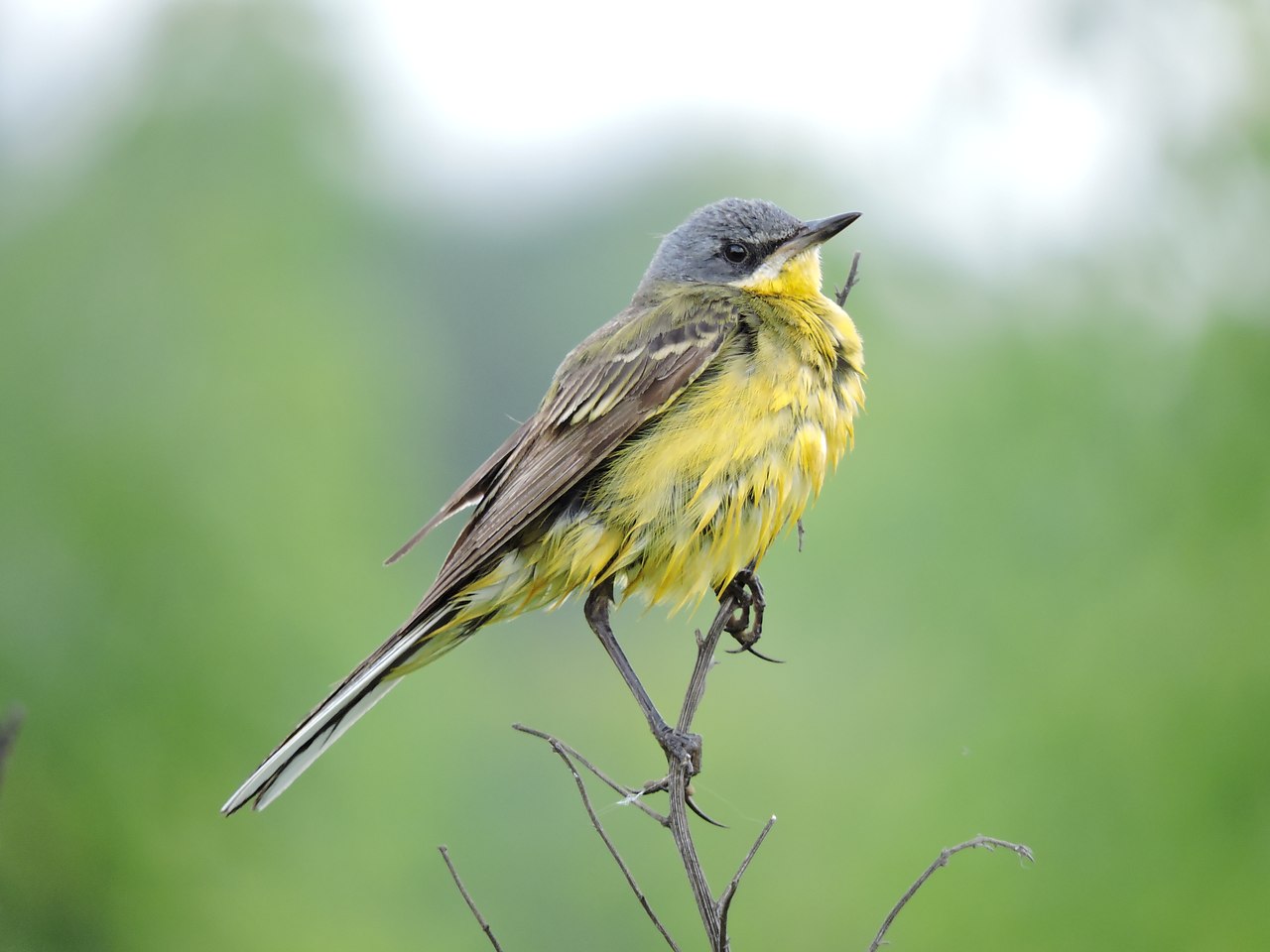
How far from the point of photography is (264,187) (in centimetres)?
1811

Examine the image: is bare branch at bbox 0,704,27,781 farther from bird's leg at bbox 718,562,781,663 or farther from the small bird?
bird's leg at bbox 718,562,781,663

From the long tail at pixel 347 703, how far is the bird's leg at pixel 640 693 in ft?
1.75

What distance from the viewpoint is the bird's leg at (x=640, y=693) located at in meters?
4.41

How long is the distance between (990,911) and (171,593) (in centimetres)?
818

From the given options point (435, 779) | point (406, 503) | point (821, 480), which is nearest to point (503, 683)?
point (406, 503)

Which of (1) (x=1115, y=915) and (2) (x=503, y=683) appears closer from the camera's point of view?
(1) (x=1115, y=915)

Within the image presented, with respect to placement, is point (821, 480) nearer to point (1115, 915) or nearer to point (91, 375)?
point (1115, 915)

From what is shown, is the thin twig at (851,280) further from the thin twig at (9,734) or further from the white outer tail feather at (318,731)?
the thin twig at (9,734)

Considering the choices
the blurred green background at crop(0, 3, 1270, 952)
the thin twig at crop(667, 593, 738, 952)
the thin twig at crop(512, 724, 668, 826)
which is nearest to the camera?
the thin twig at crop(667, 593, 738, 952)

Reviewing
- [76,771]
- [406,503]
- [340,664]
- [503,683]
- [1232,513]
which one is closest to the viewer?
[1232,513]

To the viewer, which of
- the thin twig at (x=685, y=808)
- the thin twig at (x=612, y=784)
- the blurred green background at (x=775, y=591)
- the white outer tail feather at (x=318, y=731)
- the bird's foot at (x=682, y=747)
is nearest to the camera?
the thin twig at (x=685, y=808)

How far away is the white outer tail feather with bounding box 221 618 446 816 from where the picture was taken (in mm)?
4387

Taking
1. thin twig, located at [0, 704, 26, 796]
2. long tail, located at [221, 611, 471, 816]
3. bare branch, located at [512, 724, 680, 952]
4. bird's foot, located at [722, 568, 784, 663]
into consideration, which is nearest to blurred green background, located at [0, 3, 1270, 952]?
bird's foot, located at [722, 568, 784, 663]

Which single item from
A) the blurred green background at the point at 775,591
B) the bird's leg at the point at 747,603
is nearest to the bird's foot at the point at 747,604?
the bird's leg at the point at 747,603
